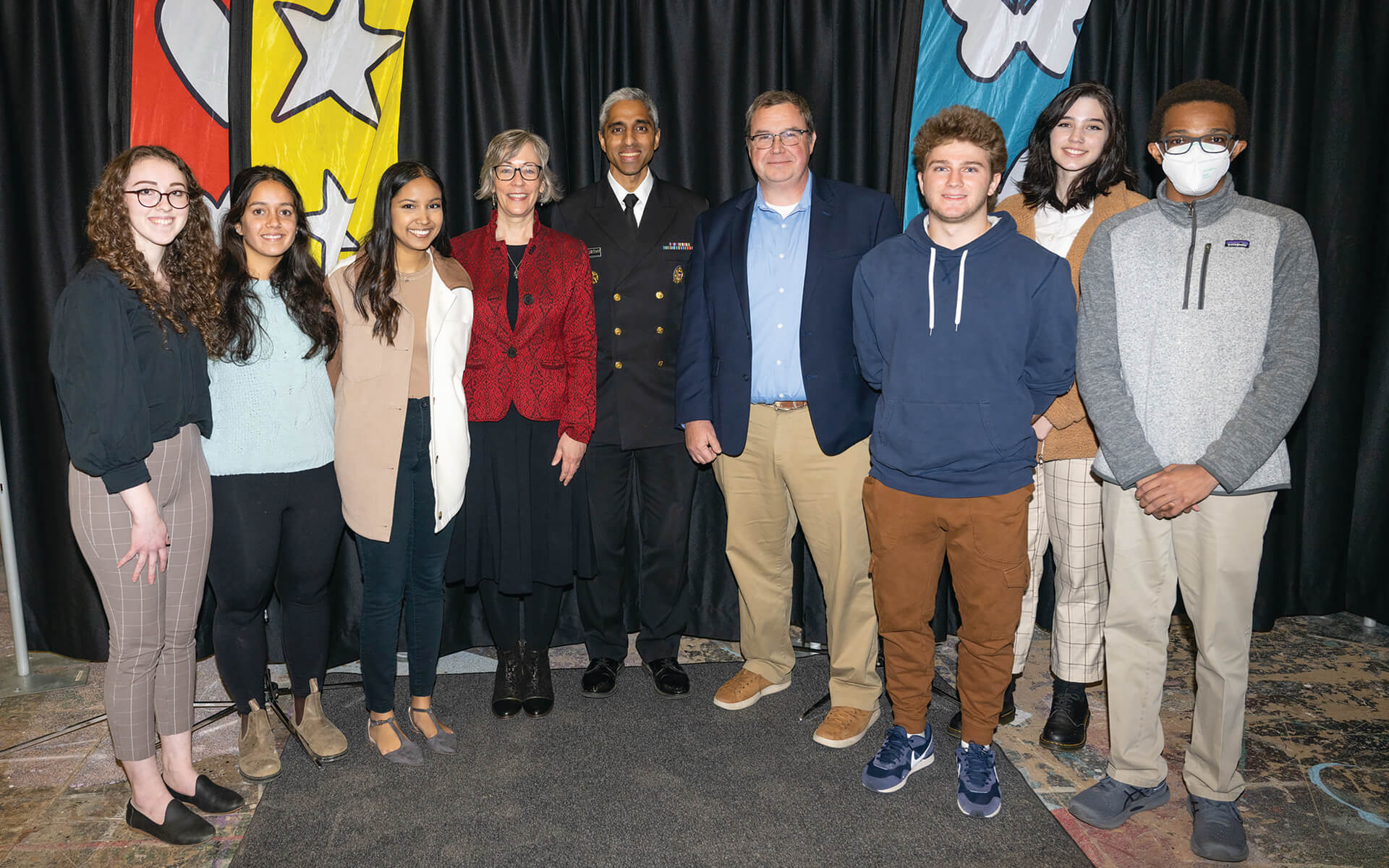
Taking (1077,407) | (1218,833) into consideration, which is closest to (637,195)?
(1077,407)

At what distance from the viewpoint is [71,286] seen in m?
2.09

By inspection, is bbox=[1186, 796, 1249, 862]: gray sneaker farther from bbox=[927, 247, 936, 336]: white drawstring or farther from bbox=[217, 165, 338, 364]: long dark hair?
bbox=[217, 165, 338, 364]: long dark hair

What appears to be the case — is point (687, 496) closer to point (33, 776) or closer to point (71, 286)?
point (71, 286)

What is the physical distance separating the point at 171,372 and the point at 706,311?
59.8 inches

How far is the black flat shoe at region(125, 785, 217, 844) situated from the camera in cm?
234

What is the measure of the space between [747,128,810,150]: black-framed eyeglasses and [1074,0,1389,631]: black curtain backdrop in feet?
5.26

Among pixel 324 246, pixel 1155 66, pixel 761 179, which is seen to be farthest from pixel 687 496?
pixel 1155 66

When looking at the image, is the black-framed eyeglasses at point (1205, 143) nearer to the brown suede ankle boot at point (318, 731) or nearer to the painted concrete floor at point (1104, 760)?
the painted concrete floor at point (1104, 760)

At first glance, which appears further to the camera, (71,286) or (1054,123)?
(1054,123)

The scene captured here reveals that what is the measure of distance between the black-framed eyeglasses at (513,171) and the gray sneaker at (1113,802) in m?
2.40

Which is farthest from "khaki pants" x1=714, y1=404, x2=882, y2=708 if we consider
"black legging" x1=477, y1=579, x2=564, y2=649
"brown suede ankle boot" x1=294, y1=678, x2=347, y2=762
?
"brown suede ankle boot" x1=294, y1=678, x2=347, y2=762

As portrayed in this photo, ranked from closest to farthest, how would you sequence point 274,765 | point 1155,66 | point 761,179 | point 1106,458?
point 1106,458 → point 274,765 → point 761,179 → point 1155,66

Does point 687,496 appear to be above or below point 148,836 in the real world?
above

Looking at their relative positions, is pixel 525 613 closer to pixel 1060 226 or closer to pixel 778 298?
pixel 778 298
